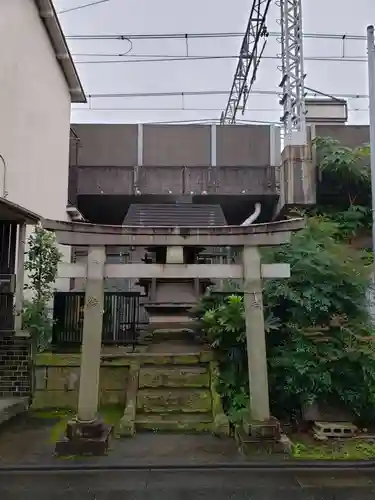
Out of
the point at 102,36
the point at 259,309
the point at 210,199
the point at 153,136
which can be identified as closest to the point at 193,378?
the point at 259,309

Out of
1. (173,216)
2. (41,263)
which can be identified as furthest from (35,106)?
(173,216)

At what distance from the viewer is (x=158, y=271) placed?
23.1 ft

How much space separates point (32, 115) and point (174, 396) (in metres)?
8.12

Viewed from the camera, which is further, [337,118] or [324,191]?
[337,118]

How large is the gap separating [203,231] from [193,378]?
3.13m

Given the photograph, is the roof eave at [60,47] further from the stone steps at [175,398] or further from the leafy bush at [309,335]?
the stone steps at [175,398]

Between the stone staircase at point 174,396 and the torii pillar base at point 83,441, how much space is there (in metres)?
0.81

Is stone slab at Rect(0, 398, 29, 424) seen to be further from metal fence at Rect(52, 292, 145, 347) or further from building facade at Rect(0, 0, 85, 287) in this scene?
building facade at Rect(0, 0, 85, 287)

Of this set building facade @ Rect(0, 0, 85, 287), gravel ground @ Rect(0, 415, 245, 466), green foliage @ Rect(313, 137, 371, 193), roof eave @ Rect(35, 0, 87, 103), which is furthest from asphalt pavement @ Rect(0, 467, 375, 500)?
roof eave @ Rect(35, 0, 87, 103)

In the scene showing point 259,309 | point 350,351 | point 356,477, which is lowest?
point 356,477

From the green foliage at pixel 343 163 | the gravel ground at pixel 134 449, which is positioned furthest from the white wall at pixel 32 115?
the green foliage at pixel 343 163

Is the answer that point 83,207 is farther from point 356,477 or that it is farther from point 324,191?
point 356,477

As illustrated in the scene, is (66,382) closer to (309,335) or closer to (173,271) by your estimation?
(173,271)

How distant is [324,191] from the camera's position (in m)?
15.1
